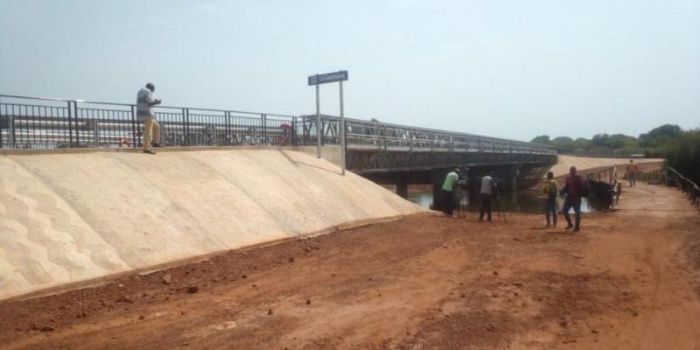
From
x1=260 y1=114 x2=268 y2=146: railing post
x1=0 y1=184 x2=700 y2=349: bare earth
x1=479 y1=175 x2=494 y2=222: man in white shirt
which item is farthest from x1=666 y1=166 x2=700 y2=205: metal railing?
x1=260 y1=114 x2=268 y2=146: railing post

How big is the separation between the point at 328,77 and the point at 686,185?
69.4ft

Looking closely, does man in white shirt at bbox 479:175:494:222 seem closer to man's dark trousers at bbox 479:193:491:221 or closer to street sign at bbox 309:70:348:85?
man's dark trousers at bbox 479:193:491:221

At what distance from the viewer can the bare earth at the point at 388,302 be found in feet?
17.9

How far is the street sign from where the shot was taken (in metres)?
16.5

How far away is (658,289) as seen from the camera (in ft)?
25.0

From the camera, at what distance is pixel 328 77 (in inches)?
659

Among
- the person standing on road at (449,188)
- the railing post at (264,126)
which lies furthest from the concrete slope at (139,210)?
the railing post at (264,126)

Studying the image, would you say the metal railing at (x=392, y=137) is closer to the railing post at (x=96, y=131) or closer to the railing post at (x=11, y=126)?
the railing post at (x=96, y=131)

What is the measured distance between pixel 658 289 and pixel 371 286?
A: 427 cm

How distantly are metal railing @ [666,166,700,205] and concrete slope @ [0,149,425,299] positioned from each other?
1452cm

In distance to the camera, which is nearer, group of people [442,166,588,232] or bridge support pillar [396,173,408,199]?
group of people [442,166,588,232]

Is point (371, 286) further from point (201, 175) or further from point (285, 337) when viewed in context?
point (201, 175)

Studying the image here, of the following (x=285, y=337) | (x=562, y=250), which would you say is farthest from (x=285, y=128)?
(x=285, y=337)

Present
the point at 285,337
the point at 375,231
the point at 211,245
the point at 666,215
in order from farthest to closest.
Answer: the point at 666,215 < the point at 375,231 < the point at 211,245 < the point at 285,337
